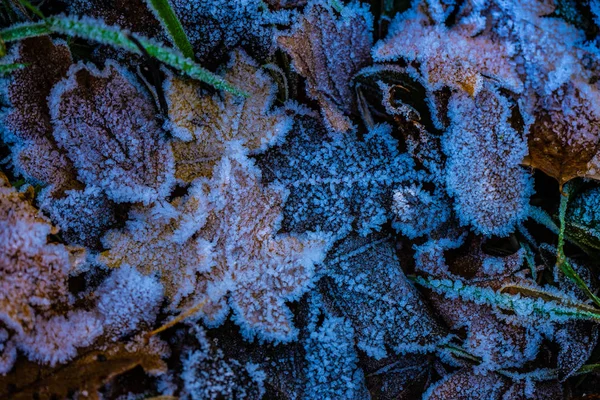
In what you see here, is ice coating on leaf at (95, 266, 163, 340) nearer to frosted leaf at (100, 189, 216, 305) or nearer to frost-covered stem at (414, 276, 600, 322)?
frosted leaf at (100, 189, 216, 305)


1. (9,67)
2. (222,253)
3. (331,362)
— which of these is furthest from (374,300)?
(9,67)

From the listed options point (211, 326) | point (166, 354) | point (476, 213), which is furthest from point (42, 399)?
point (476, 213)

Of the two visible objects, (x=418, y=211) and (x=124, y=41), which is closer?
(x=124, y=41)

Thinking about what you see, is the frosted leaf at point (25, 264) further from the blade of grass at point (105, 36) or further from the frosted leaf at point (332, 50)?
the frosted leaf at point (332, 50)

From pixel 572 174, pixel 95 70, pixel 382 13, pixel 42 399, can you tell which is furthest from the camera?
pixel 382 13

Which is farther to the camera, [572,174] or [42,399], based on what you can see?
[572,174]

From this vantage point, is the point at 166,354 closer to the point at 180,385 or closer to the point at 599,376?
the point at 180,385

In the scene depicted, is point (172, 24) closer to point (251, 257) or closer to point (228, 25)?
point (228, 25)
